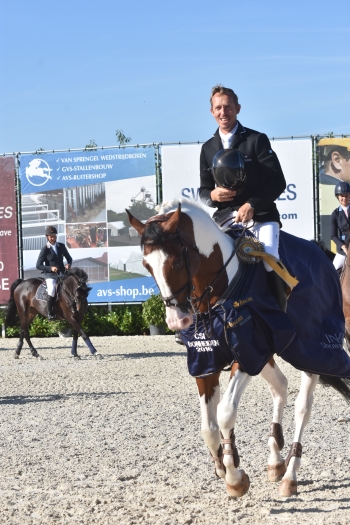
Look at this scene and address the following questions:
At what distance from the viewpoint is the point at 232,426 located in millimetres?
4863

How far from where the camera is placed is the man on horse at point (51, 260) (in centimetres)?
1711

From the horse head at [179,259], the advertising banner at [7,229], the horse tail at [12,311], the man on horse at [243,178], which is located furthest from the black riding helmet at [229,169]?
the advertising banner at [7,229]

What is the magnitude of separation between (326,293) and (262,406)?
3535 millimetres

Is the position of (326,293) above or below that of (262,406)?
above

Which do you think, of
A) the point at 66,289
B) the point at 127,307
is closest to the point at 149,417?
the point at 66,289

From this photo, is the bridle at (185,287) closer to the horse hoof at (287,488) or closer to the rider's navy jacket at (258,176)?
the rider's navy jacket at (258,176)

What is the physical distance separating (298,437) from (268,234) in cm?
150

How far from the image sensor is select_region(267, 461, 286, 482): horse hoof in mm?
5621

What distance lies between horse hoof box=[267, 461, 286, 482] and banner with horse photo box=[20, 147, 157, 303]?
47.7ft

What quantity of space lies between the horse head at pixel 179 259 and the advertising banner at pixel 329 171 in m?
14.5

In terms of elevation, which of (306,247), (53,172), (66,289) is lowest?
(66,289)

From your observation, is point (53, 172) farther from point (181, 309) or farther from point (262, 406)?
point (181, 309)

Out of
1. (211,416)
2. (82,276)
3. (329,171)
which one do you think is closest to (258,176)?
(211,416)

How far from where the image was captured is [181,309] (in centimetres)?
447
